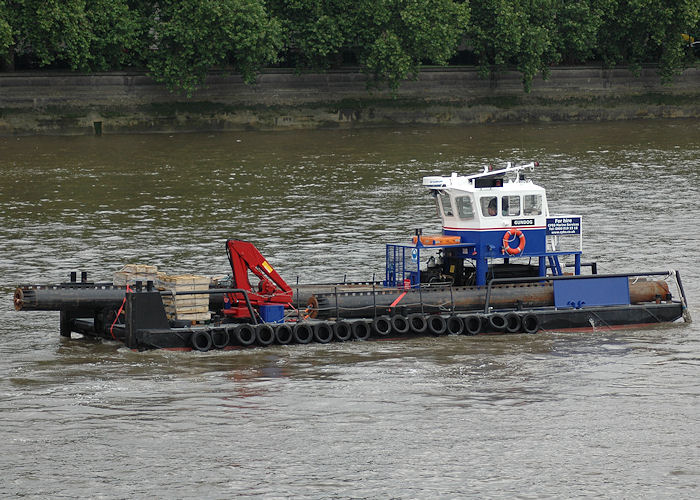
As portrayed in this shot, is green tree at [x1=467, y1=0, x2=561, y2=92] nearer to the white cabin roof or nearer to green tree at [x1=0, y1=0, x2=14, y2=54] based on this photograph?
green tree at [x1=0, y1=0, x2=14, y2=54]

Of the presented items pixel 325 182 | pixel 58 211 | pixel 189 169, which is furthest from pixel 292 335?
pixel 189 169

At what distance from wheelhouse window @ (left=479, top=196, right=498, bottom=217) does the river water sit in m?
3.27

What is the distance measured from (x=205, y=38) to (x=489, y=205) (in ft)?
175

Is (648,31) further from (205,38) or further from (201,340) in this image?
(201,340)

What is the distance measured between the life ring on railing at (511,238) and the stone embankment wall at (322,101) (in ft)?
173

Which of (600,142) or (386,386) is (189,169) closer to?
(600,142)

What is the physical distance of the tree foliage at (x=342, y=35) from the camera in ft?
Answer: 275

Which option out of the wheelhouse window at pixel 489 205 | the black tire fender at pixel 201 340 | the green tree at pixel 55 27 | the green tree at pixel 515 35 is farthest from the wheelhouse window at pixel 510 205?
the green tree at pixel 515 35

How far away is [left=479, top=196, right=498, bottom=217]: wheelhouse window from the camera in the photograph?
1357 inches

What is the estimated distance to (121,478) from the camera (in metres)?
23.7

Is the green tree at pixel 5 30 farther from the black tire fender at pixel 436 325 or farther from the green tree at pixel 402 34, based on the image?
the black tire fender at pixel 436 325

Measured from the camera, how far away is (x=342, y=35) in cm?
9000

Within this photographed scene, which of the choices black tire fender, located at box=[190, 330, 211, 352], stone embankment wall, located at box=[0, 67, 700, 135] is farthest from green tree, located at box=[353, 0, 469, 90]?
black tire fender, located at box=[190, 330, 211, 352]

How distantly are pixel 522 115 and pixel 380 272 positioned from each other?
5331 centimetres
